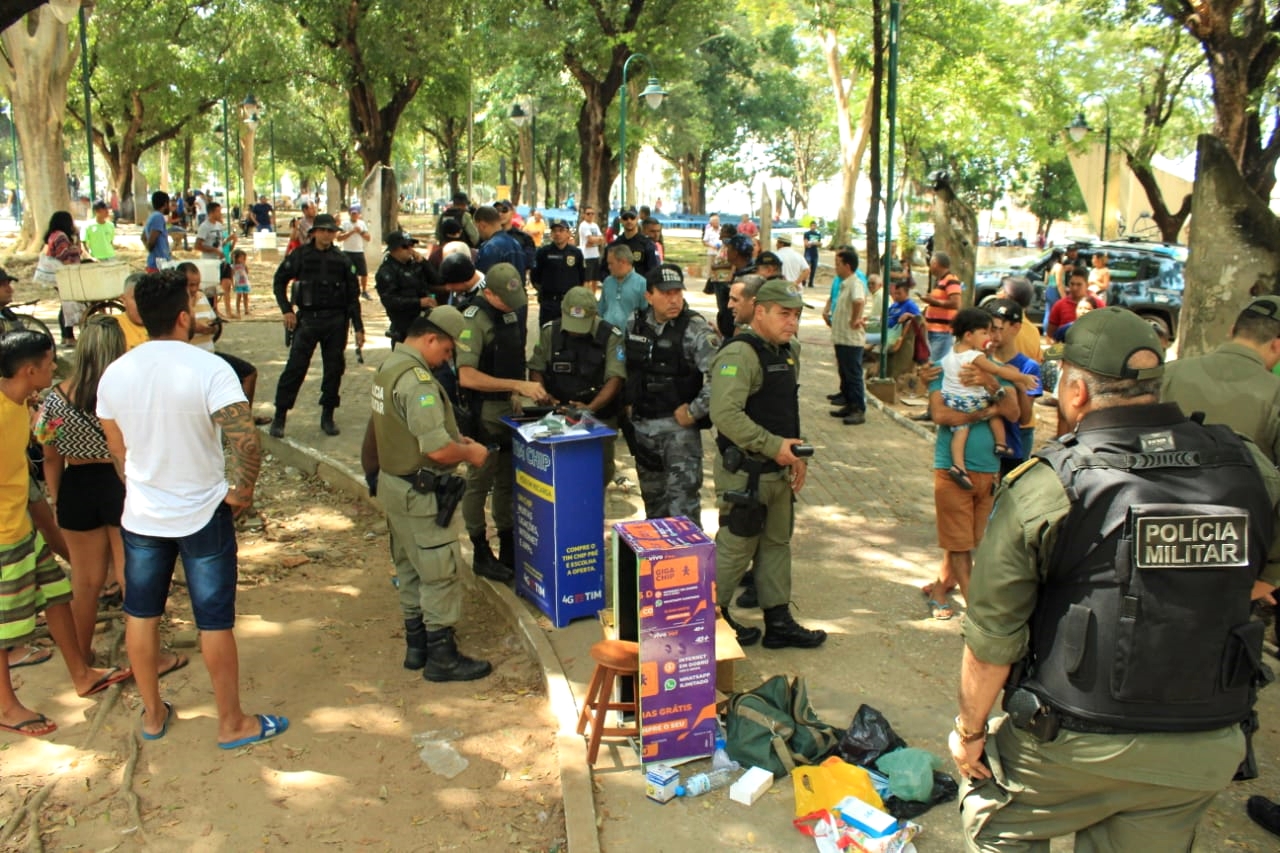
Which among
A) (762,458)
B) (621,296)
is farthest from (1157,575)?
(621,296)

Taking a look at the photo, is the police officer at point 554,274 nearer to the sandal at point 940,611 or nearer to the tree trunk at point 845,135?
the sandal at point 940,611

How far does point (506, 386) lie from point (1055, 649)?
13.1ft

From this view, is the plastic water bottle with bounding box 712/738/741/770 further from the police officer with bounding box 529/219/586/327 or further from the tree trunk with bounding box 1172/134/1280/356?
the police officer with bounding box 529/219/586/327

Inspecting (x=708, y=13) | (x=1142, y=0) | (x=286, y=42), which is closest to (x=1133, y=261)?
(x=1142, y=0)

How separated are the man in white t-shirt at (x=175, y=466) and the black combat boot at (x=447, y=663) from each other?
1.06 metres

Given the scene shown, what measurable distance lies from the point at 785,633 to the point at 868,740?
3.99ft

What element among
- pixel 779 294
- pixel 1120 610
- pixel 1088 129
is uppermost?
pixel 1088 129

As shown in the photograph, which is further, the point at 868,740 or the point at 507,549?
the point at 507,549

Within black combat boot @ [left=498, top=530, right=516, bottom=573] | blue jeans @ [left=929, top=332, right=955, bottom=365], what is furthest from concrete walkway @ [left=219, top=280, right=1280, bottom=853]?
blue jeans @ [left=929, top=332, right=955, bottom=365]

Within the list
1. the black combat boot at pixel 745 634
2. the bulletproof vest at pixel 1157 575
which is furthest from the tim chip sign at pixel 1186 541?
the black combat boot at pixel 745 634

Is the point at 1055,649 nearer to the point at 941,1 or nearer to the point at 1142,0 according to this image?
the point at 1142,0

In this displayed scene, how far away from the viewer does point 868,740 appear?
434 cm

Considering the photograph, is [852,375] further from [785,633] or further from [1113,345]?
[1113,345]

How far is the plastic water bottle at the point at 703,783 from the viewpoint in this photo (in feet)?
13.7
